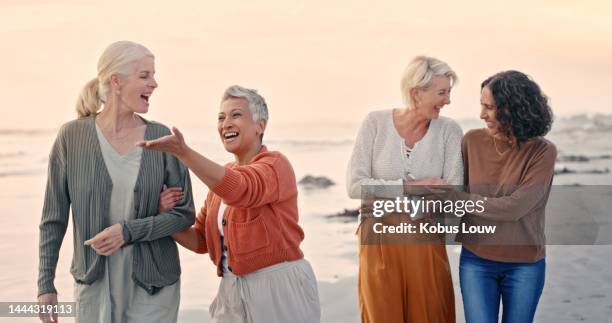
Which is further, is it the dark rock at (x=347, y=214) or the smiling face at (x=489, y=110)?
the dark rock at (x=347, y=214)

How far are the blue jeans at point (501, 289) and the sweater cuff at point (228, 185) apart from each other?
3.42 ft

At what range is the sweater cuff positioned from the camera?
259 centimetres

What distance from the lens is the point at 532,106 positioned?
3137 millimetres

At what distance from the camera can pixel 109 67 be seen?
112 inches

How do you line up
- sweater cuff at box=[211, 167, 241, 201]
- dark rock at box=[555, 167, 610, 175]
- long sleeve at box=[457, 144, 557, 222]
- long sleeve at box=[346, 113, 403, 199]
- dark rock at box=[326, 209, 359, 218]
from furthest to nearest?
dark rock at box=[555, 167, 610, 175], dark rock at box=[326, 209, 359, 218], long sleeve at box=[346, 113, 403, 199], long sleeve at box=[457, 144, 557, 222], sweater cuff at box=[211, 167, 241, 201]

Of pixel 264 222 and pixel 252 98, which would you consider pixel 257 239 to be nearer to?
pixel 264 222

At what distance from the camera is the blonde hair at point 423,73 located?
126 inches

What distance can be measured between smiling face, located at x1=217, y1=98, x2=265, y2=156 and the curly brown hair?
0.88 meters

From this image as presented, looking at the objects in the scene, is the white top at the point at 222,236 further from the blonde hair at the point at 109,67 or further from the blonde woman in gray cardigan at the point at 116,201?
the blonde hair at the point at 109,67

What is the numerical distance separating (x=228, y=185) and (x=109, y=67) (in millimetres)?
614

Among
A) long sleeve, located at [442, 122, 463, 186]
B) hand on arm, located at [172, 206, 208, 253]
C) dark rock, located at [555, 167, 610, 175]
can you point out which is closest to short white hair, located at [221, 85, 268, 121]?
hand on arm, located at [172, 206, 208, 253]

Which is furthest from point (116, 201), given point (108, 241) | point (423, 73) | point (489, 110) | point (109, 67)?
point (489, 110)

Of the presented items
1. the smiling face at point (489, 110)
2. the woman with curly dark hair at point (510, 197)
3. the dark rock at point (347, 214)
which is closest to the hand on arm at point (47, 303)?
the woman with curly dark hair at point (510, 197)

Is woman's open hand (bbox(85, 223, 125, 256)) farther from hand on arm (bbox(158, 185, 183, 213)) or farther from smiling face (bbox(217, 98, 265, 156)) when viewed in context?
smiling face (bbox(217, 98, 265, 156))
